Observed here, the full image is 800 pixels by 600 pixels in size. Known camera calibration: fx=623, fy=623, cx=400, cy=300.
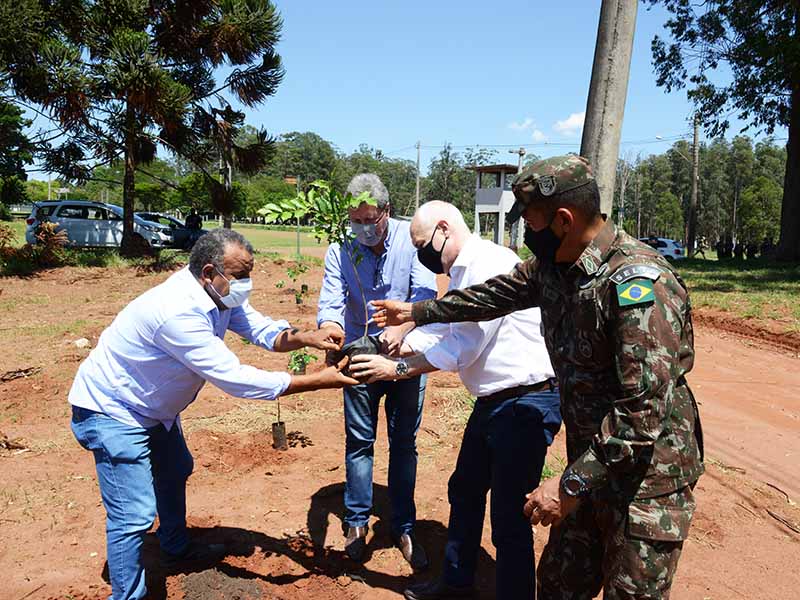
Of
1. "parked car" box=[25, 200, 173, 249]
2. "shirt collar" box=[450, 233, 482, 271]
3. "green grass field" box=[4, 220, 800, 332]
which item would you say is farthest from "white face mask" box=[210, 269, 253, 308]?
"parked car" box=[25, 200, 173, 249]

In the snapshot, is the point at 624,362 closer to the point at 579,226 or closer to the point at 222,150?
the point at 579,226

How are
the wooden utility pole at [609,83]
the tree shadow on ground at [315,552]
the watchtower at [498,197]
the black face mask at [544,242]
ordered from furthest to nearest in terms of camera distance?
the watchtower at [498,197]
the wooden utility pole at [609,83]
the tree shadow on ground at [315,552]
the black face mask at [544,242]

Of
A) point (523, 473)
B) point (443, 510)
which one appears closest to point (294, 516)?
point (443, 510)

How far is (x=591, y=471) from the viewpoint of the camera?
178 centimetres

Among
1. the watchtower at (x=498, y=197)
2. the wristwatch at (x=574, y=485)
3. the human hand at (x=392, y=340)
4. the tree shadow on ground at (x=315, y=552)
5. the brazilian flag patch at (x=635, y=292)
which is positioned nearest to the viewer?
the brazilian flag patch at (x=635, y=292)

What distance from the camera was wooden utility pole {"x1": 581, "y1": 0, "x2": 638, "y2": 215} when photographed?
12.9ft

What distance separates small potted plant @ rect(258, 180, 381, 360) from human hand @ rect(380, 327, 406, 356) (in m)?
0.04

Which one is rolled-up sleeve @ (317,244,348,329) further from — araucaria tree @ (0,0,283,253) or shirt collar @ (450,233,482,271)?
araucaria tree @ (0,0,283,253)

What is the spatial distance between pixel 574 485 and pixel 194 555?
90.2 inches

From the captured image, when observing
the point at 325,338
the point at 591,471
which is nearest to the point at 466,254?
the point at 325,338

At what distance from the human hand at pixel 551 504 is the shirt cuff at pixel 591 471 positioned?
0.07 meters

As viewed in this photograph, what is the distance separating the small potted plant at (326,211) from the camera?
2.80 metres

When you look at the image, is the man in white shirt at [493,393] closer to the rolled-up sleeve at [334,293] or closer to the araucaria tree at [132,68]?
the rolled-up sleeve at [334,293]

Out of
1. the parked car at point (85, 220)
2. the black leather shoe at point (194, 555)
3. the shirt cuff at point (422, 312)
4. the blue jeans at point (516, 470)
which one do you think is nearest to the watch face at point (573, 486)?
the blue jeans at point (516, 470)
